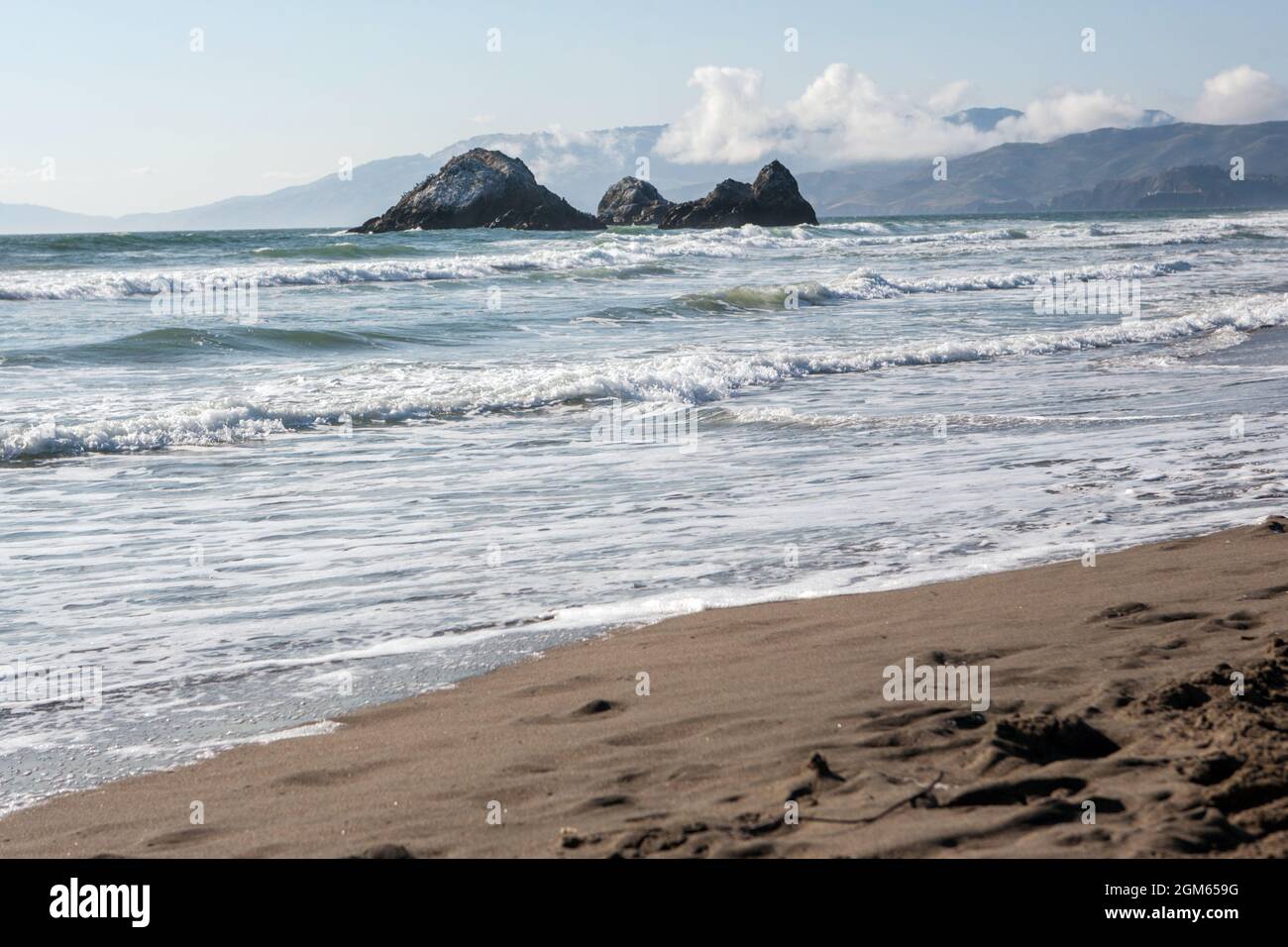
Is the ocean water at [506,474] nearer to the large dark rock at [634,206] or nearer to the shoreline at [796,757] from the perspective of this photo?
the shoreline at [796,757]

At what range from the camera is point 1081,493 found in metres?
7.79

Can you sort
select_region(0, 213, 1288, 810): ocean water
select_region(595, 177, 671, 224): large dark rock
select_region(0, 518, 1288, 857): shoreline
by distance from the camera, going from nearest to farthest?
select_region(0, 518, 1288, 857): shoreline → select_region(0, 213, 1288, 810): ocean water → select_region(595, 177, 671, 224): large dark rock

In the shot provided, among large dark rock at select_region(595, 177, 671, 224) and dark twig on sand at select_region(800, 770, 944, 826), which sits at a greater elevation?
large dark rock at select_region(595, 177, 671, 224)

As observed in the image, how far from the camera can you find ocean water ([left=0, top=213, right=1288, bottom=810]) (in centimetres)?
523

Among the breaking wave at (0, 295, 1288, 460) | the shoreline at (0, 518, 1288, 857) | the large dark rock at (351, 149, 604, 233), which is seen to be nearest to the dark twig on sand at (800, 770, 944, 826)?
the shoreline at (0, 518, 1288, 857)

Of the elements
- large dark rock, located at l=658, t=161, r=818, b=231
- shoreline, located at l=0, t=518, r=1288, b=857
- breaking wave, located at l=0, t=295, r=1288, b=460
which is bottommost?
shoreline, located at l=0, t=518, r=1288, b=857

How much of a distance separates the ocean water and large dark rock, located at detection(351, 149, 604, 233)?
180 feet

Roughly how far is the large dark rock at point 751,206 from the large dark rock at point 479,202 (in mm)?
7709

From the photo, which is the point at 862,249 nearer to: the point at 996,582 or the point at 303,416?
the point at 303,416

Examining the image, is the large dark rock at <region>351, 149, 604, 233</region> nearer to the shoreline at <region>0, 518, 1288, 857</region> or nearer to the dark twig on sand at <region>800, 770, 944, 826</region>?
the shoreline at <region>0, 518, 1288, 857</region>

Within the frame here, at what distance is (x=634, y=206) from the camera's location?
90.0 metres


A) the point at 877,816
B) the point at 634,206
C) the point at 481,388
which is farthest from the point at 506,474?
the point at 634,206

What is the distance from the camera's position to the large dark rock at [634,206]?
8900 cm
